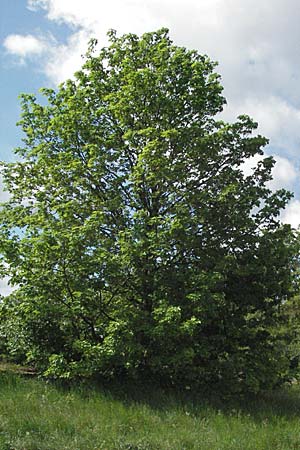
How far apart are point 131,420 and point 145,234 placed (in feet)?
13.4

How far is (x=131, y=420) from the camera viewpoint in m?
9.16

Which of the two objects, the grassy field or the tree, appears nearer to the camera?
the grassy field

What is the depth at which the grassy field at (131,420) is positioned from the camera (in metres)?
8.01

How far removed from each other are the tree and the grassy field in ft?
2.01

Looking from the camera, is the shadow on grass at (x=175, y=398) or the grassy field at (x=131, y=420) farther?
the shadow on grass at (x=175, y=398)

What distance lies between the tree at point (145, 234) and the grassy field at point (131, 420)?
613 millimetres

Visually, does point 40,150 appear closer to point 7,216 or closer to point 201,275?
point 7,216

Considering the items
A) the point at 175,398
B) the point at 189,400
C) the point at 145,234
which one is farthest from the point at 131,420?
the point at 145,234

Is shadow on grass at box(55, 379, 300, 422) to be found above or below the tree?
below

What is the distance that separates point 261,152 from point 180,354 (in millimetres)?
6007

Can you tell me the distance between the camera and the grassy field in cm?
801

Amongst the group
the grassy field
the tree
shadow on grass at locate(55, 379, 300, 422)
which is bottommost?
the grassy field

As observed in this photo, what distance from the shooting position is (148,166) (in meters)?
12.3

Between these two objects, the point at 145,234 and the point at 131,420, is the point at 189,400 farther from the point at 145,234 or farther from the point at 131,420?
the point at 145,234
